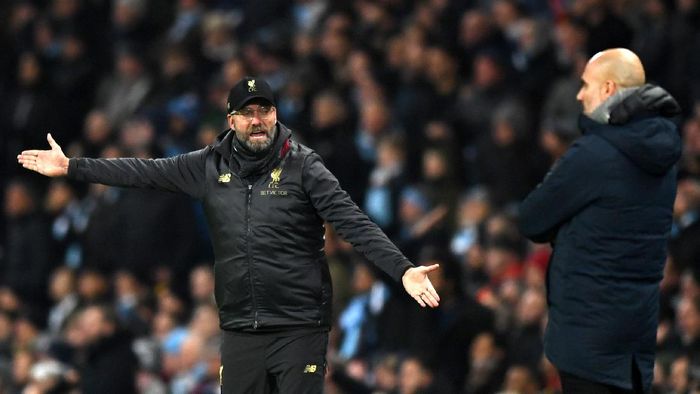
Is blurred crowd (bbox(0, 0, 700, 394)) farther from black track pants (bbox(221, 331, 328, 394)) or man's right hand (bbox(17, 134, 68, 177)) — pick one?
man's right hand (bbox(17, 134, 68, 177))

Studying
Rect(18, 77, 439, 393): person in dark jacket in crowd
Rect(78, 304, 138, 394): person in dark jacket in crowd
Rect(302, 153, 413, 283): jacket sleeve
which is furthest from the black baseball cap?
Rect(78, 304, 138, 394): person in dark jacket in crowd

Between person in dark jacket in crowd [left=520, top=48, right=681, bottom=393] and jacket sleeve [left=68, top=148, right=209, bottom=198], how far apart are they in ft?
5.21

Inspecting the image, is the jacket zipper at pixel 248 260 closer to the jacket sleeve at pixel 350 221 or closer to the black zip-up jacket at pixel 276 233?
the black zip-up jacket at pixel 276 233

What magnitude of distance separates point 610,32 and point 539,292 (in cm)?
270

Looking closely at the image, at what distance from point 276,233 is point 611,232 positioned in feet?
4.94

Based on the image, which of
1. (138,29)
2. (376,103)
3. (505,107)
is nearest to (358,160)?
(376,103)

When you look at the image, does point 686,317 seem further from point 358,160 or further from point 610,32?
point 358,160

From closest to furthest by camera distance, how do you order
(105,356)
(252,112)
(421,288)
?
(421,288) < (252,112) < (105,356)

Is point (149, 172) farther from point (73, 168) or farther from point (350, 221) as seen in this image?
point (350, 221)

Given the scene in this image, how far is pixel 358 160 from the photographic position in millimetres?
12820

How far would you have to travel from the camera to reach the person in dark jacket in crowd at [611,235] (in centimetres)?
643

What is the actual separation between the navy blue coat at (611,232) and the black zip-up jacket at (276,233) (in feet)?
2.96

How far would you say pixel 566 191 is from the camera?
646 cm

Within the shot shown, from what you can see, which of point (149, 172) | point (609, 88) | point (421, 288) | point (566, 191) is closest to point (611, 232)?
point (566, 191)
